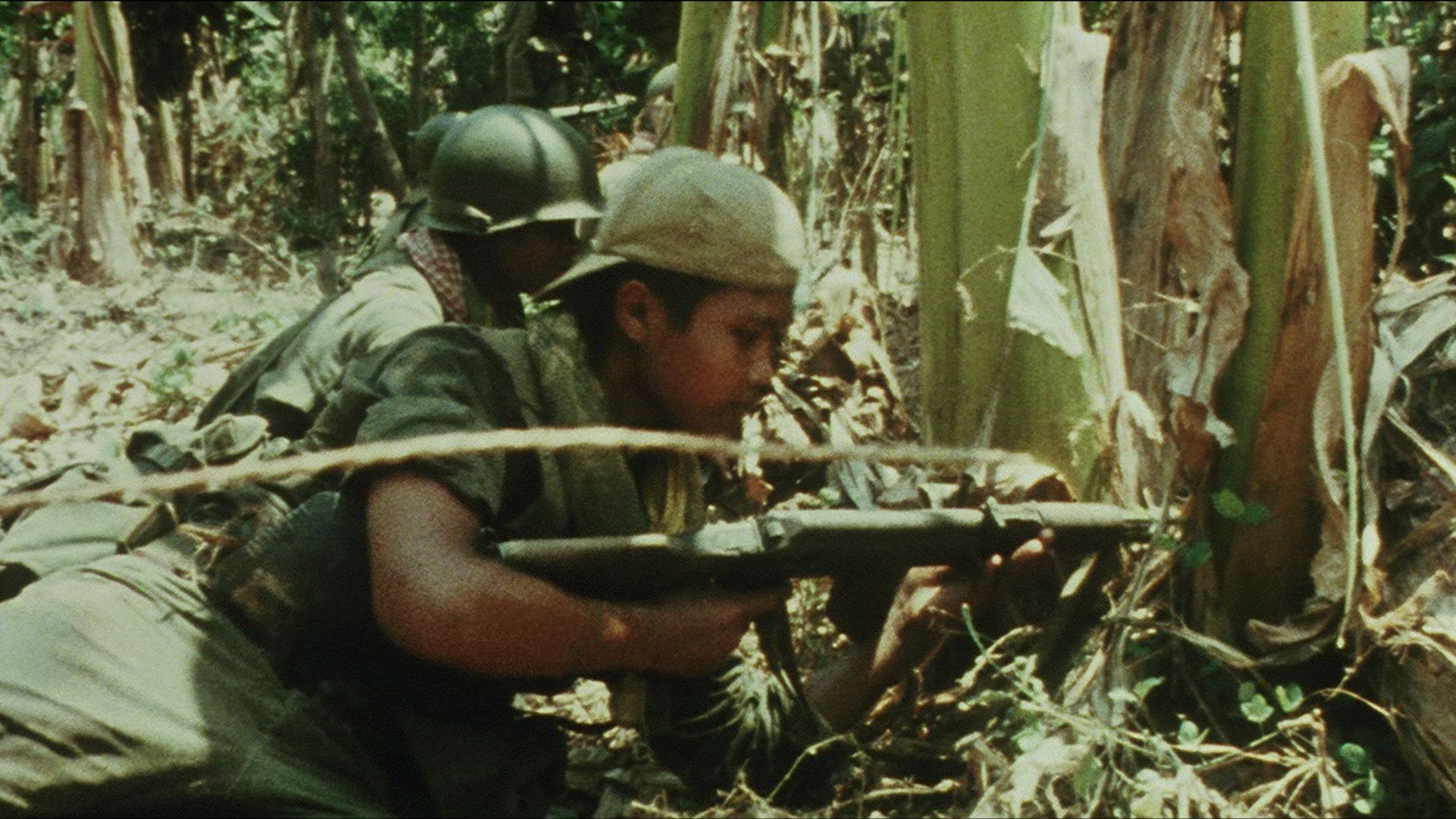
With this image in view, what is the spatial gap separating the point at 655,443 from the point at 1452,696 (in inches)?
71.7

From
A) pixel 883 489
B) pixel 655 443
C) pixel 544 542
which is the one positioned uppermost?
pixel 655 443

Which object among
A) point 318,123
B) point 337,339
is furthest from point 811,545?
point 318,123

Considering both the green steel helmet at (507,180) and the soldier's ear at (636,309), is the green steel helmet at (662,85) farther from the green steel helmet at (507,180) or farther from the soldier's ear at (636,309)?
the soldier's ear at (636,309)

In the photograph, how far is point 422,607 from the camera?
2184 mm

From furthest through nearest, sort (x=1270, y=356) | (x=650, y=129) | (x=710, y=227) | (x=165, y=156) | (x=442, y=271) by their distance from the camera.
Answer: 1. (x=165, y=156)
2. (x=650, y=129)
3. (x=442, y=271)
4. (x=1270, y=356)
5. (x=710, y=227)

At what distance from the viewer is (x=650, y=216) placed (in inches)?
96.3

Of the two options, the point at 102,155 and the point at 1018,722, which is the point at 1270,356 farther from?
the point at 102,155

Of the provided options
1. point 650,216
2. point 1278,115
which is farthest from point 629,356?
point 1278,115

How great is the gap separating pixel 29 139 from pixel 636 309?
30.3 feet

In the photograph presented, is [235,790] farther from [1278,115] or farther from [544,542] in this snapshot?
[1278,115]

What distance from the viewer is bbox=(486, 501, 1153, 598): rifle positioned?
2.23 metres

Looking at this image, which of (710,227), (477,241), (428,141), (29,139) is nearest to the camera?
(710,227)

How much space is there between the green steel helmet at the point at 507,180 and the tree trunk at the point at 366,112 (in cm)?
530

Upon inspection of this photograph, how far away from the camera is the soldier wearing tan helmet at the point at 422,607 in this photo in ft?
7.41
